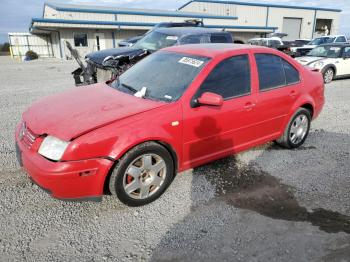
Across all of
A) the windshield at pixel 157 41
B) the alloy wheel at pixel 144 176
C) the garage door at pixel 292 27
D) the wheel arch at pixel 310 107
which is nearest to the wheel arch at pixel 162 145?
the alloy wheel at pixel 144 176

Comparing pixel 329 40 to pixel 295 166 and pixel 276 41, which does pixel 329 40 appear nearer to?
pixel 276 41

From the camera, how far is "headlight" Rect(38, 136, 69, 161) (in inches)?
109

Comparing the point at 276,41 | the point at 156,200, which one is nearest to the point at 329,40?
the point at 276,41

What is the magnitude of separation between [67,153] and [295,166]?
3.14 metres

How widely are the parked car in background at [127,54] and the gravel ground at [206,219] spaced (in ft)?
10.4

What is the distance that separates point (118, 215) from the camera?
313cm

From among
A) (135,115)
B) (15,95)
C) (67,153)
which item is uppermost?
(135,115)

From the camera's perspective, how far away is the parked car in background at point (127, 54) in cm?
698

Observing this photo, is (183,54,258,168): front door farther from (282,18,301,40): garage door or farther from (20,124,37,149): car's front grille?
(282,18,301,40): garage door

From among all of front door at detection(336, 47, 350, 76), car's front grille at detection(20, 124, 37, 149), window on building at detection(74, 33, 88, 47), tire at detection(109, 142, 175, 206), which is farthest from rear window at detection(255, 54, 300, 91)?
window on building at detection(74, 33, 88, 47)

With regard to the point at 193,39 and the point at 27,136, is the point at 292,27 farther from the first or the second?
the point at 27,136

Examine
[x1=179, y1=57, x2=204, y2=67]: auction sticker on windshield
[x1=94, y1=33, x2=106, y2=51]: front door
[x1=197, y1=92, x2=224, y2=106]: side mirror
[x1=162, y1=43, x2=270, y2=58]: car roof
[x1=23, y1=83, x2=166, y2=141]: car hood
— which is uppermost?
[x1=162, y1=43, x2=270, y2=58]: car roof

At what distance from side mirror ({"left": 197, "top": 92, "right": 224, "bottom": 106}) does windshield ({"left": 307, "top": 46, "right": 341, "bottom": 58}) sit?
10.1 m

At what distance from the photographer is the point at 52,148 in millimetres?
2812
